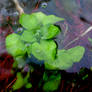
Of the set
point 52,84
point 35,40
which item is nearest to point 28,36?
point 35,40

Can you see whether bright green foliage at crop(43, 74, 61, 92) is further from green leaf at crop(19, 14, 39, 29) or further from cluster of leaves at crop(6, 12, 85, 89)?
green leaf at crop(19, 14, 39, 29)

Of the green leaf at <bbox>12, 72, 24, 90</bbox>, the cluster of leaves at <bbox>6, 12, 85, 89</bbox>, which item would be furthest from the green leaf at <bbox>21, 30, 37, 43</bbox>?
the green leaf at <bbox>12, 72, 24, 90</bbox>

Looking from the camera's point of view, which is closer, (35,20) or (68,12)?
(35,20)

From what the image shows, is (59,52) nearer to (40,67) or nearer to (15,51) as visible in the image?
(40,67)

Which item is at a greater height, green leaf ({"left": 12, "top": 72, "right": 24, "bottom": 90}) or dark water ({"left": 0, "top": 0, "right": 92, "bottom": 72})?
dark water ({"left": 0, "top": 0, "right": 92, "bottom": 72})

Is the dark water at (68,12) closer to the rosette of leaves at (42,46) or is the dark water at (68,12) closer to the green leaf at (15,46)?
the rosette of leaves at (42,46)

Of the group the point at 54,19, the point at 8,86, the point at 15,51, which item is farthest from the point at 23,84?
the point at 54,19

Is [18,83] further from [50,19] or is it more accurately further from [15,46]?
[50,19]
